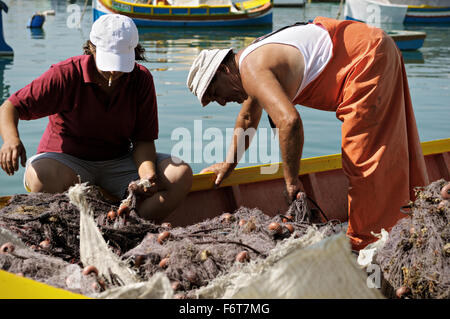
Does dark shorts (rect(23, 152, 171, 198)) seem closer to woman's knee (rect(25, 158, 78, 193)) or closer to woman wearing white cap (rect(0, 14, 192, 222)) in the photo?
woman wearing white cap (rect(0, 14, 192, 222))

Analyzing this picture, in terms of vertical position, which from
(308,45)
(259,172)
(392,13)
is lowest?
(392,13)

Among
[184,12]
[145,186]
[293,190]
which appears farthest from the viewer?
[184,12]

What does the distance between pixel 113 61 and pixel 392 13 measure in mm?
23226

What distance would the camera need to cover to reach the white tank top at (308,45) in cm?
321

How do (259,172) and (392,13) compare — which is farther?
(392,13)

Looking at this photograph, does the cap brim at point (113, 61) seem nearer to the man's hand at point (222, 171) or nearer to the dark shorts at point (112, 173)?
the dark shorts at point (112, 173)

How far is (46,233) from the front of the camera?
2.90m

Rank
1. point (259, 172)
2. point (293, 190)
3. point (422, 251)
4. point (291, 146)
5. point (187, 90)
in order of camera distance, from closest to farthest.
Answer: point (422, 251) → point (291, 146) → point (293, 190) → point (259, 172) → point (187, 90)

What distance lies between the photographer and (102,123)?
3.61 metres

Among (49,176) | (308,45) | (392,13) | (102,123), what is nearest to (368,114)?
(308,45)

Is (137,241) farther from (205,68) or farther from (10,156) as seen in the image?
(205,68)

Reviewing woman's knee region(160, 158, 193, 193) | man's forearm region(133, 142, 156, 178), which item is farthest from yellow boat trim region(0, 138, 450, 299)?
man's forearm region(133, 142, 156, 178)
